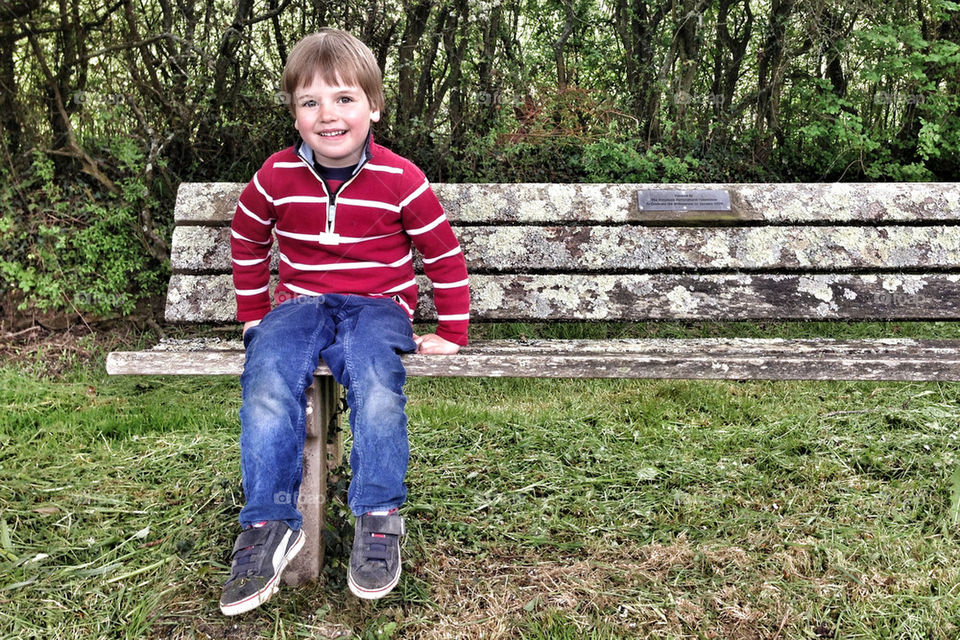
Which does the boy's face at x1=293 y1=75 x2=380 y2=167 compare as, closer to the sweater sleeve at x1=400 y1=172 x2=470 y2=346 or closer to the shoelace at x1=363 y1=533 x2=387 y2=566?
the sweater sleeve at x1=400 y1=172 x2=470 y2=346

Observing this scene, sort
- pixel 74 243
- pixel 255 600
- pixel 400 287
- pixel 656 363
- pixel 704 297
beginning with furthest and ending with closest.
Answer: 1. pixel 74 243
2. pixel 704 297
3. pixel 400 287
4. pixel 656 363
5. pixel 255 600

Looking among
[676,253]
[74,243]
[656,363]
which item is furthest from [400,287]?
[74,243]

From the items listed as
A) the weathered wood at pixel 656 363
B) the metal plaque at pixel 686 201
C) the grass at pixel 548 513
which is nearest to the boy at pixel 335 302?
the weathered wood at pixel 656 363

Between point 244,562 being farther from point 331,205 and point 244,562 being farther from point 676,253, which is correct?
point 676,253

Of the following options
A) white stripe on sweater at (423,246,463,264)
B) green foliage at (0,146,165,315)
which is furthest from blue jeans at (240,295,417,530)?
green foliage at (0,146,165,315)

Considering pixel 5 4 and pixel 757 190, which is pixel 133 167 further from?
pixel 757 190

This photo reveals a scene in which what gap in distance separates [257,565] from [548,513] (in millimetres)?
1215

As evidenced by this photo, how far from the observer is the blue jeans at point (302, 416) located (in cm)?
Answer: 221

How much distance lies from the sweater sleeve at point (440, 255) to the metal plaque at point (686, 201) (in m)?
0.97

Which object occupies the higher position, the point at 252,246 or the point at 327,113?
the point at 327,113

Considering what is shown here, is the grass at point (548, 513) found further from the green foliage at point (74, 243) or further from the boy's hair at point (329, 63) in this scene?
the boy's hair at point (329, 63)

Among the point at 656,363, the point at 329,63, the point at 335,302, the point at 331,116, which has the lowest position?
the point at 656,363

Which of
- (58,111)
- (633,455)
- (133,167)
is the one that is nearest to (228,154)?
(133,167)

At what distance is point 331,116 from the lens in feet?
8.23
